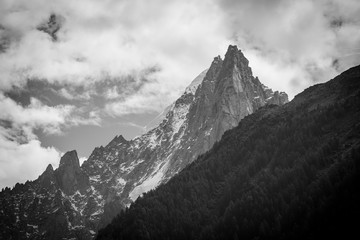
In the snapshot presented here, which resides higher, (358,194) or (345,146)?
(345,146)

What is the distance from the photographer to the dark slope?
119m

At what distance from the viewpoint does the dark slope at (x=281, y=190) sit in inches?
4670

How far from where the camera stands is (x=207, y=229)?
478 ft

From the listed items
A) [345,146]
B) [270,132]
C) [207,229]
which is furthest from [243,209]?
[270,132]

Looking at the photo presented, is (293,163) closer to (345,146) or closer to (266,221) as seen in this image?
(345,146)

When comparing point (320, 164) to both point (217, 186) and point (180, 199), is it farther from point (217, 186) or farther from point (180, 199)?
point (180, 199)

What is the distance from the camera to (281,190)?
144 metres

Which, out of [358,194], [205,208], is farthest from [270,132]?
[358,194]

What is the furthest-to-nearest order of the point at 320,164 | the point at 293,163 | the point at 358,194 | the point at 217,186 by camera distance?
1. the point at 217,186
2. the point at 293,163
3. the point at 320,164
4. the point at 358,194

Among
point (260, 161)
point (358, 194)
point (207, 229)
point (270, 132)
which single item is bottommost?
→ point (358, 194)

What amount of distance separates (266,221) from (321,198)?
18.5 meters

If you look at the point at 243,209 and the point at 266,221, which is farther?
the point at 243,209

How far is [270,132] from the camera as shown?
195 metres

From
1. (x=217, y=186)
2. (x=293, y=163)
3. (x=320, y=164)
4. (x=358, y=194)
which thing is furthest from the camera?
(x=217, y=186)
